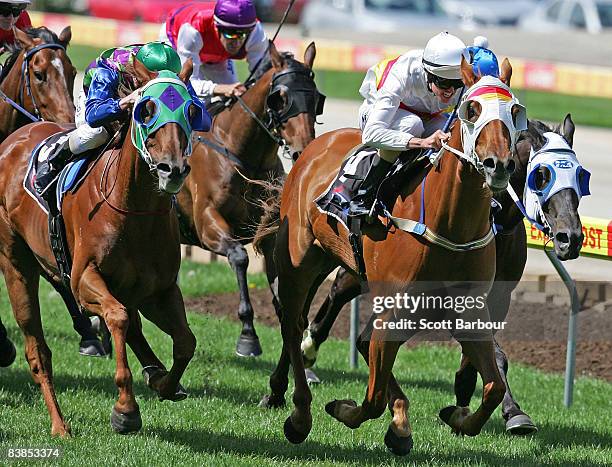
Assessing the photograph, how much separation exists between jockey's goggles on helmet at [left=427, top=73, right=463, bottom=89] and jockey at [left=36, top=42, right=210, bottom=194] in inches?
44.2

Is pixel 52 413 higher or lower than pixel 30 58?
lower

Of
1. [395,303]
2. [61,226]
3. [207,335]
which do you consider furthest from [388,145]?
[207,335]

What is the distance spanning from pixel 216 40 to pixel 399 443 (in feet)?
14.7

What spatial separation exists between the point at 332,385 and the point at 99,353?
163 cm

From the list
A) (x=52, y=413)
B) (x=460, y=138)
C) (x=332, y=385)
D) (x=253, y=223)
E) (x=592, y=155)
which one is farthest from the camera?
(x=592, y=155)

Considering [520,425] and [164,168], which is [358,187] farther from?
[520,425]

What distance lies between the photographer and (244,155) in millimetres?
9711

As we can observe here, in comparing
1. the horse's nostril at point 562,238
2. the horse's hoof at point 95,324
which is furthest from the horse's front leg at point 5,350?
the horse's nostril at point 562,238

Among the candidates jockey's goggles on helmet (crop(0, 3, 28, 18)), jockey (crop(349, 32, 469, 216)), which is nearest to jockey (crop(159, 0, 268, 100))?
jockey's goggles on helmet (crop(0, 3, 28, 18))

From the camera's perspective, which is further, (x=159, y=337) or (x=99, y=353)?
(x=159, y=337)

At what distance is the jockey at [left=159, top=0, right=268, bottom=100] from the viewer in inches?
388

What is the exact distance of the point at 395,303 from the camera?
659cm

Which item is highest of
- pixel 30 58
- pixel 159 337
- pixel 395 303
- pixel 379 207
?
pixel 30 58

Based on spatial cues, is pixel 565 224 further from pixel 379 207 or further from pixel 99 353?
pixel 99 353
